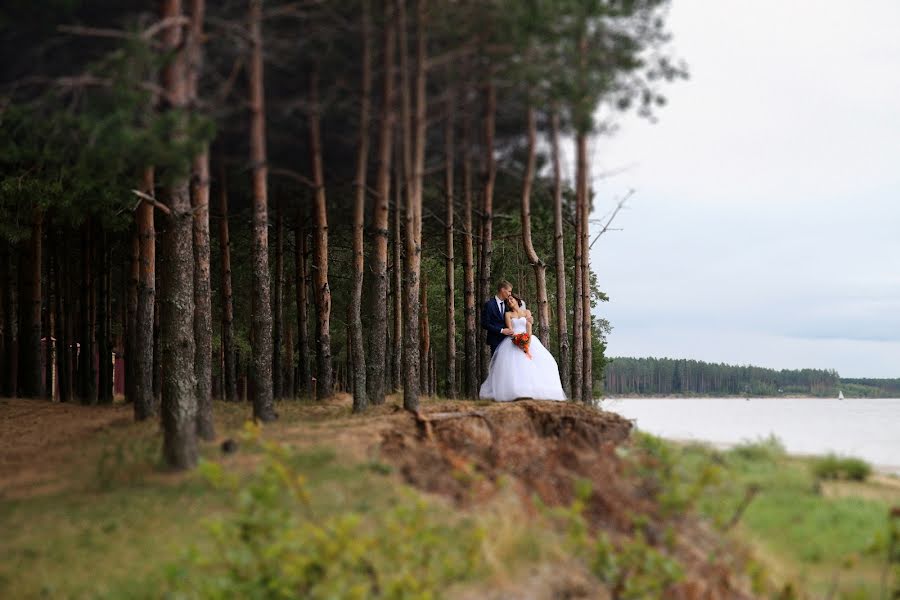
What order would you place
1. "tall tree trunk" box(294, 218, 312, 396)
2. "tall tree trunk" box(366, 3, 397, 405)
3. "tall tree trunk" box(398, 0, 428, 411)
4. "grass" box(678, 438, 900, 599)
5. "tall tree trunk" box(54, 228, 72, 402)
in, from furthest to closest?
"tall tree trunk" box(54, 228, 72, 402), "tall tree trunk" box(294, 218, 312, 396), "tall tree trunk" box(366, 3, 397, 405), "tall tree trunk" box(398, 0, 428, 411), "grass" box(678, 438, 900, 599)

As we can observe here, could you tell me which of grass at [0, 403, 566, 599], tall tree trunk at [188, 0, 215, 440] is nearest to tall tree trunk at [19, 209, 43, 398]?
tall tree trunk at [188, 0, 215, 440]

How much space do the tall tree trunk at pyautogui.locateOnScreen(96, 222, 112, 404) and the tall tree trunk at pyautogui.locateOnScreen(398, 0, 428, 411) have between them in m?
11.8

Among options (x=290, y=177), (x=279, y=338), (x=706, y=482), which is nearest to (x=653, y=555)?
(x=706, y=482)

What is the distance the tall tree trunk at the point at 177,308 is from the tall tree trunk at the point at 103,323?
45.9ft

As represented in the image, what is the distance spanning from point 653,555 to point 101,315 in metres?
21.5

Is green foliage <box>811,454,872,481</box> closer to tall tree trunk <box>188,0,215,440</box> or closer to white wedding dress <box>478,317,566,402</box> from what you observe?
white wedding dress <box>478,317,566,402</box>

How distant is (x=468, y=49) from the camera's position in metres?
16.7

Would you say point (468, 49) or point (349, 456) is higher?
point (468, 49)

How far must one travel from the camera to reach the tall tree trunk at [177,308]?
11.8 m

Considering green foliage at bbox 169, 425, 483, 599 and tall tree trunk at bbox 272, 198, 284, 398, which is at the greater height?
tall tree trunk at bbox 272, 198, 284, 398

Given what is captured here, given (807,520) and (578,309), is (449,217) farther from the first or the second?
(807,520)

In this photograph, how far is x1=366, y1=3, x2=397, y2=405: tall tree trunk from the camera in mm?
17141

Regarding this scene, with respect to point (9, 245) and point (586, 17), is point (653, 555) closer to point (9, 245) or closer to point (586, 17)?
point (586, 17)

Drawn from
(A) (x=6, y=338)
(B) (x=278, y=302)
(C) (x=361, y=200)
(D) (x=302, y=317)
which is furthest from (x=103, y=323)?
(C) (x=361, y=200)
